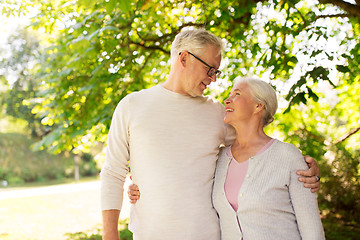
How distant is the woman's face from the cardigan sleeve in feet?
1.45

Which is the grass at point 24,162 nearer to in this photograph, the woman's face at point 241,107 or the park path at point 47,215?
the park path at point 47,215

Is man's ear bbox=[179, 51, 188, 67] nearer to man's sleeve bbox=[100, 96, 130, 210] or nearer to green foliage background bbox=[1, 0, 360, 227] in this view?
man's sleeve bbox=[100, 96, 130, 210]

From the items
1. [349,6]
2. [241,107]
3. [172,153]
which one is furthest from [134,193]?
[349,6]

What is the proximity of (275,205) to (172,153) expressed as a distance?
0.68 m

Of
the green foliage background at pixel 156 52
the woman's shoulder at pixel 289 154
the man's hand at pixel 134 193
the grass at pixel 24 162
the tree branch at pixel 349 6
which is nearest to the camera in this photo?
the woman's shoulder at pixel 289 154

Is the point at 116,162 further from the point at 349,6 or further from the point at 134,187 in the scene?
the point at 349,6

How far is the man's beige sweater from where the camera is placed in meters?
2.24

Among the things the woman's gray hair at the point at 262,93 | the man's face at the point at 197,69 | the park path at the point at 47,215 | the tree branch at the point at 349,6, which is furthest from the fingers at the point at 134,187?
the park path at the point at 47,215

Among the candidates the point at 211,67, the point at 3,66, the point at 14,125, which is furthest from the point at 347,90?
the point at 3,66

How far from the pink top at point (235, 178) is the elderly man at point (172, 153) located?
114mm

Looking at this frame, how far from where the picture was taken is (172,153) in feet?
7.55

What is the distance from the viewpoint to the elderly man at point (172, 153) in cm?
224

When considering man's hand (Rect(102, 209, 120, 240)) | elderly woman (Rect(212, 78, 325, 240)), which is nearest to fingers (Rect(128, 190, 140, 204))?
man's hand (Rect(102, 209, 120, 240))

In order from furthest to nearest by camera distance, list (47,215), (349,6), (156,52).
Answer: (47,215), (156,52), (349,6)
